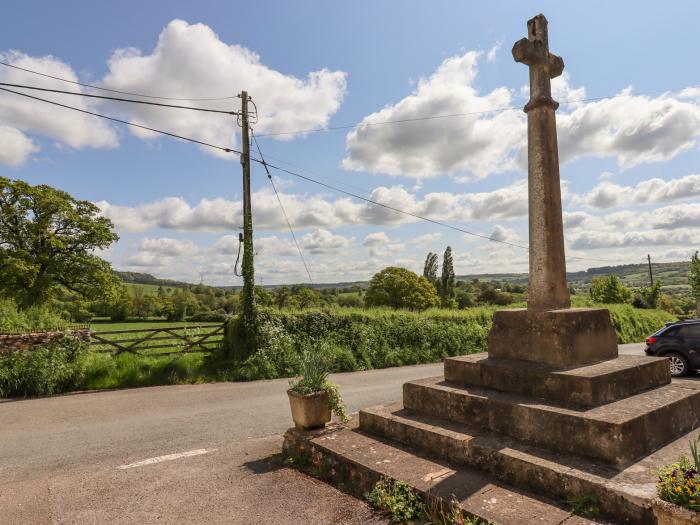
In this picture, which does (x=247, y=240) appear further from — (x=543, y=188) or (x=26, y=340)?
(x=543, y=188)

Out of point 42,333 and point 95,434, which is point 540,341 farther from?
point 42,333

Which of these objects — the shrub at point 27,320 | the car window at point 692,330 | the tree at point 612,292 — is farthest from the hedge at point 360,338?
the tree at point 612,292

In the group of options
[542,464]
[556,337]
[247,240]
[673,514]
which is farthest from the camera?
[247,240]

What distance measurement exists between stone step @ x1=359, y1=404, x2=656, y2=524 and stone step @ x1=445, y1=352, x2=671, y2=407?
68cm

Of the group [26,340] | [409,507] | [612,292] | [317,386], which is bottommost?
[409,507]

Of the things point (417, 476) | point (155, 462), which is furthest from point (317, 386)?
point (155, 462)

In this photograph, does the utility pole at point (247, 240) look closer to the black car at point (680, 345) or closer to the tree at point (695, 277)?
the black car at point (680, 345)

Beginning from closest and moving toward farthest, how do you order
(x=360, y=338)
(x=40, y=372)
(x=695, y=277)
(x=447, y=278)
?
(x=40, y=372)
(x=360, y=338)
(x=695, y=277)
(x=447, y=278)

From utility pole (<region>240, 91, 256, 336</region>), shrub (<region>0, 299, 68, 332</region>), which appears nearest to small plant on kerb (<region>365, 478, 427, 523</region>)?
utility pole (<region>240, 91, 256, 336</region>)

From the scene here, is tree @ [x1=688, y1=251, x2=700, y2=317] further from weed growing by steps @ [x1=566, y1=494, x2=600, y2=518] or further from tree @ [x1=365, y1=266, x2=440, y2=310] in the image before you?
weed growing by steps @ [x1=566, y1=494, x2=600, y2=518]

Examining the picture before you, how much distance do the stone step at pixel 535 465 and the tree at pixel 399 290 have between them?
44.6 metres

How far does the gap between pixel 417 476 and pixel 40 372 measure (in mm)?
10732

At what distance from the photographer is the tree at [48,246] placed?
2488cm

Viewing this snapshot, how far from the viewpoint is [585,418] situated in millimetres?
3932
